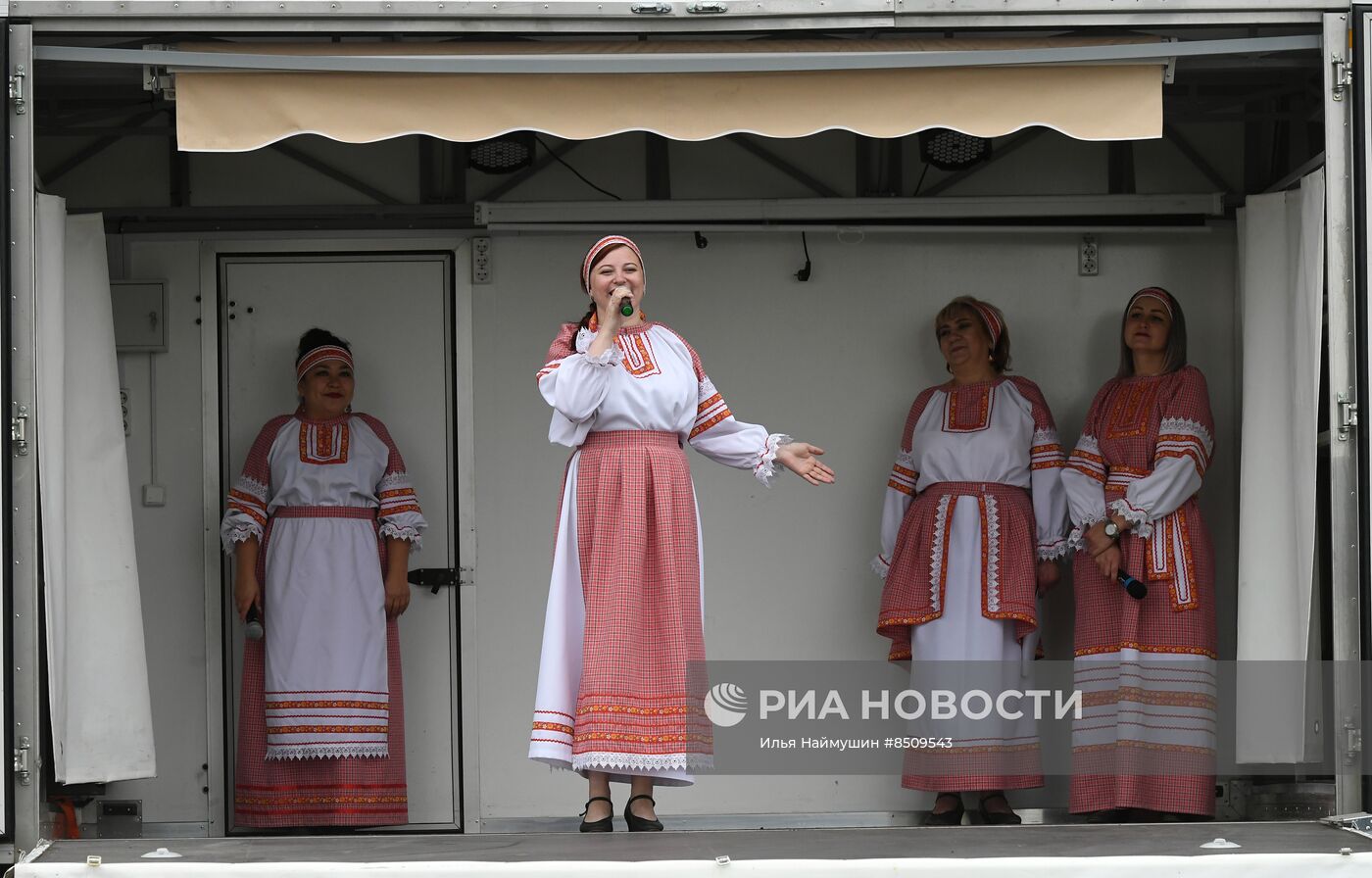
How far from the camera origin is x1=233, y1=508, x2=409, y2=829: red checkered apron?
6805 millimetres

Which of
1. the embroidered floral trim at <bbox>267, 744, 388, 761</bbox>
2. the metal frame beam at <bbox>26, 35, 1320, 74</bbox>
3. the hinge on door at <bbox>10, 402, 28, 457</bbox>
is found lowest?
the embroidered floral trim at <bbox>267, 744, 388, 761</bbox>

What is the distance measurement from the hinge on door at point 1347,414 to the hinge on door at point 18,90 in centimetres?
369

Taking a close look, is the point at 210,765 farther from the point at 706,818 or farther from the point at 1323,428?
the point at 1323,428

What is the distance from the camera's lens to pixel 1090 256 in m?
7.27

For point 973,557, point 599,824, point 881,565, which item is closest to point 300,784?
point 599,824

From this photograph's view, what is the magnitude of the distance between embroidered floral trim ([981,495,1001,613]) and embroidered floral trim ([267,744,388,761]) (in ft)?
7.39

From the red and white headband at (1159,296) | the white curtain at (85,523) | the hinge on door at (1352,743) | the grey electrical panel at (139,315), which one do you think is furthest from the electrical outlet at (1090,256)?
the white curtain at (85,523)

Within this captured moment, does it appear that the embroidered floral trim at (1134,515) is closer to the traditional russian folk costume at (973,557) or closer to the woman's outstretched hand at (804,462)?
the traditional russian folk costume at (973,557)

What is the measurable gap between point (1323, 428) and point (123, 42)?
12.5ft

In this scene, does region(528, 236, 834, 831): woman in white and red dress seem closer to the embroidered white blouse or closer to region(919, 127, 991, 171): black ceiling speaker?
the embroidered white blouse

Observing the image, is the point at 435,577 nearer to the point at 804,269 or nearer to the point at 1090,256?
the point at 804,269

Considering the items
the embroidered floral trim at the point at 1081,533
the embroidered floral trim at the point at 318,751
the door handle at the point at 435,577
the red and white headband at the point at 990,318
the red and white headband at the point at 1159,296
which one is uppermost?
the red and white headband at the point at 1159,296

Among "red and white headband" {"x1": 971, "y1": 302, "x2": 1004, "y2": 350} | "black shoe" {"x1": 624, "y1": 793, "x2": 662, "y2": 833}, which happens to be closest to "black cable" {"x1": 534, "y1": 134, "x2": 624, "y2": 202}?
"red and white headband" {"x1": 971, "y1": 302, "x2": 1004, "y2": 350}

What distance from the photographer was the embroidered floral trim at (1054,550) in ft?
22.4
